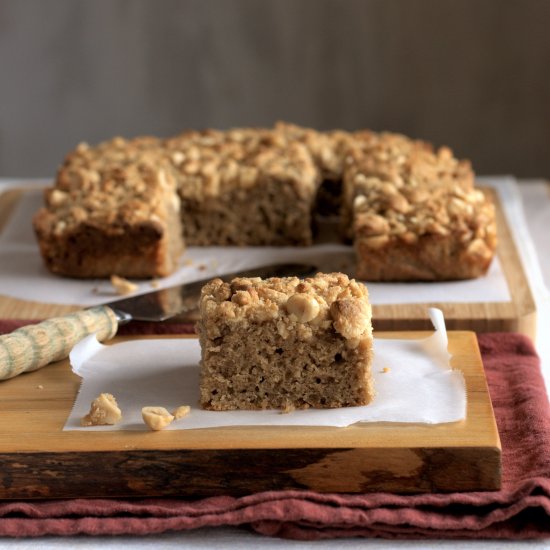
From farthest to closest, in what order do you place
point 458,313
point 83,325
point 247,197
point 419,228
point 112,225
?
1. point 247,197
2. point 112,225
3. point 419,228
4. point 458,313
5. point 83,325

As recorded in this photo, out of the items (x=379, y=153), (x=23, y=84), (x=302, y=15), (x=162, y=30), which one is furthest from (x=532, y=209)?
Answer: (x=23, y=84)

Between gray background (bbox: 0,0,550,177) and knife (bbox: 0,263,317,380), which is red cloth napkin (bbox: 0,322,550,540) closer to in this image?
knife (bbox: 0,263,317,380)

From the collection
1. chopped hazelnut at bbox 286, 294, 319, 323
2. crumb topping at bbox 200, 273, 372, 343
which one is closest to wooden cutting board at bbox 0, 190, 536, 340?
crumb topping at bbox 200, 273, 372, 343

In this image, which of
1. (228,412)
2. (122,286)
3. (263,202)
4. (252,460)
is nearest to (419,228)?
(263,202)

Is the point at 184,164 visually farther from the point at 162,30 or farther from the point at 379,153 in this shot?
the point at 162,30

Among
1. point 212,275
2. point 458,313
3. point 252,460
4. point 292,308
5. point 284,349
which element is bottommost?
point 212,275

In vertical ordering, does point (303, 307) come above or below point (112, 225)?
above

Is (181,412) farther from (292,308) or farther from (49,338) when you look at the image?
(49,338)

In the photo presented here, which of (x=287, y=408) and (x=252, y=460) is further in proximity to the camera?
(x=287, y=408)

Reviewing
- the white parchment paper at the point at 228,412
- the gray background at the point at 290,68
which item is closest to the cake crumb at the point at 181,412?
the white parchment paper at the point at 228,412
